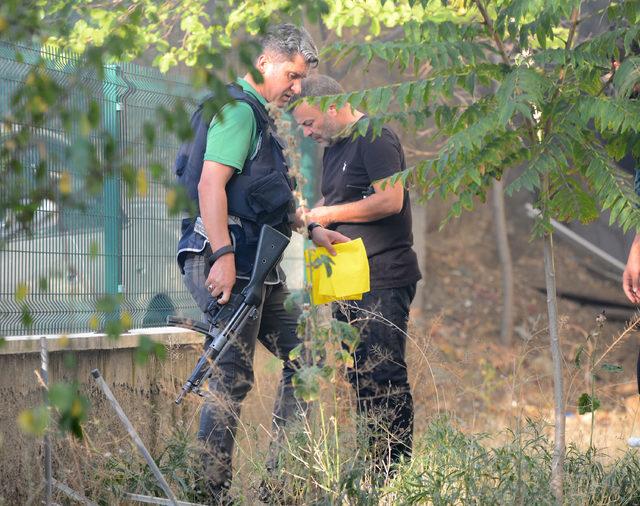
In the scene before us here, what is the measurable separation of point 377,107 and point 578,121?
800 mm

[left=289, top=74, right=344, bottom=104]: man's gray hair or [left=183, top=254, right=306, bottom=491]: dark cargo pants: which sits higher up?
[left=289, top=74, right=344, bottom=104]: man's gray hair

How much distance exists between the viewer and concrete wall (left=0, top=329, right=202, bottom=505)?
4582mm

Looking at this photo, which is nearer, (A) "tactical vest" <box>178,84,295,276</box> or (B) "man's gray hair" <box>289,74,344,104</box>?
(A) "tactical vest" <box>178,84,295,276</box>

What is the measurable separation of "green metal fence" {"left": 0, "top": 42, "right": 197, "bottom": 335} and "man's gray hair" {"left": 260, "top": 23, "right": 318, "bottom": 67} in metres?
0.54

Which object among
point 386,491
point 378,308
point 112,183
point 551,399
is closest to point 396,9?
point 551,399

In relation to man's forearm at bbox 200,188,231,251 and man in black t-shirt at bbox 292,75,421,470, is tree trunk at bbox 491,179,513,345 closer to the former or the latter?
man in black t-shirt at bbox 292,75,421,470

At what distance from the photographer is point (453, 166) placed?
4383 mm

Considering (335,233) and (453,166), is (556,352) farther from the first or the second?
(335,233)

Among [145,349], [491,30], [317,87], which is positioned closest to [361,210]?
[317,87]

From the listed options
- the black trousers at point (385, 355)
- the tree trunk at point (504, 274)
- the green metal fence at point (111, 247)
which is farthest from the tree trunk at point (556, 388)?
the tree trunk at point (504, 274)

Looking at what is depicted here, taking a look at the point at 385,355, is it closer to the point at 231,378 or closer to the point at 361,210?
the point at 361,210

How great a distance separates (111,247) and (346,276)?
1931mm

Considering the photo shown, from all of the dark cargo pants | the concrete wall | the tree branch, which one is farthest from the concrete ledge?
the tree branch

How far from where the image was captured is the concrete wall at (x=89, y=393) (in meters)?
4.58
